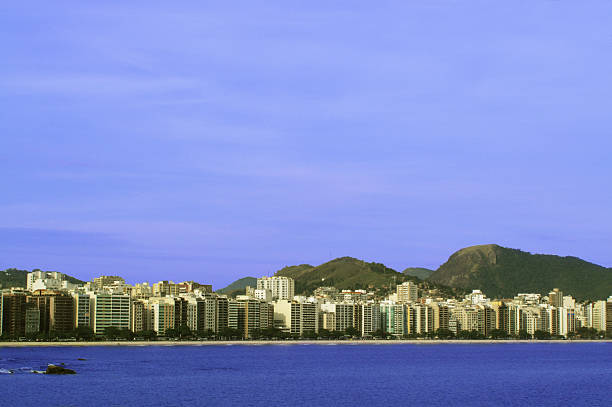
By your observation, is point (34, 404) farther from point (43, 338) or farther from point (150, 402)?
point (43, 338)

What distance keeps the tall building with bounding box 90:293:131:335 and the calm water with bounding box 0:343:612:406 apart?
62.2 meters

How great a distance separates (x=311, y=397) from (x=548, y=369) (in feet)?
176

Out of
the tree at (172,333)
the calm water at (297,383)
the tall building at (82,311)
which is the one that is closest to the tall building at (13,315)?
the tall building at (82,311)

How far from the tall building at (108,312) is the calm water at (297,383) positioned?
6223cm

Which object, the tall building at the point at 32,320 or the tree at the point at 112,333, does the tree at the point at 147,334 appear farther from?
the tall building at the point at 32,320

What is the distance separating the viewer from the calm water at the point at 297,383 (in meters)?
73.0

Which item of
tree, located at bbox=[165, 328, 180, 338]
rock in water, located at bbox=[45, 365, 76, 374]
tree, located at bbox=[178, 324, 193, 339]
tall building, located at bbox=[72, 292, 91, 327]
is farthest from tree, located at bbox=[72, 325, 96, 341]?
rock in water, located at bbox=[45, 365, 76, 374]

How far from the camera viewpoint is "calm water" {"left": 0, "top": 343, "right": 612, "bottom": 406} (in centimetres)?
7300

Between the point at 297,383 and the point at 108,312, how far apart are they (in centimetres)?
11088

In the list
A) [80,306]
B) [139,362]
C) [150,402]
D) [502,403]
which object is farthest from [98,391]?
[80,306]

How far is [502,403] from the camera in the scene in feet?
240

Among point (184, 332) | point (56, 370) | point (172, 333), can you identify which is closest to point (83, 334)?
point (172, 333)

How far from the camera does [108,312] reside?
192125 mm

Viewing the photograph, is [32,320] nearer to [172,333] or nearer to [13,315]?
[13,315]
